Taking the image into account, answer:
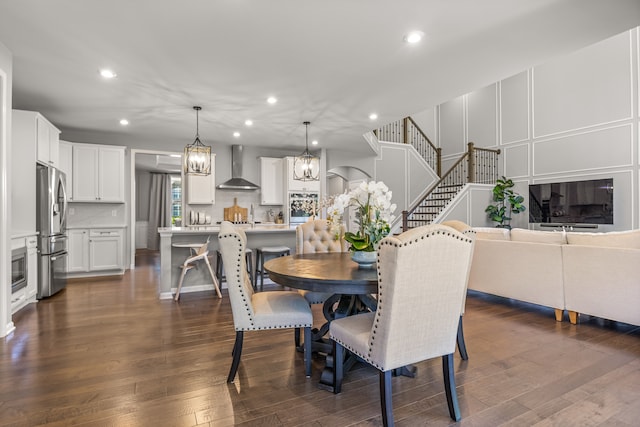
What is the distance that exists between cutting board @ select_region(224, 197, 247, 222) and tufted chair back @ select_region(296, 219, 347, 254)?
382 cm

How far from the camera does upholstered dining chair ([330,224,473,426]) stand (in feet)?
5.09

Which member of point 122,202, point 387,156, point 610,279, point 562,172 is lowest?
point 610,279

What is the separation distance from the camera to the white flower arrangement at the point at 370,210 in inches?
92.2

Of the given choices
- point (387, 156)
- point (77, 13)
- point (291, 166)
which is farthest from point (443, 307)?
point (387, 156)

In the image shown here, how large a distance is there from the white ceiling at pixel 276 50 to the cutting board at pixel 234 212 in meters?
2.54

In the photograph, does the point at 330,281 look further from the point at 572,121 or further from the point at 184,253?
the point at 572,121

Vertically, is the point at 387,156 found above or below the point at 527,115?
below

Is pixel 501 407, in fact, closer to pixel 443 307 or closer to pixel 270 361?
pixel 443 307

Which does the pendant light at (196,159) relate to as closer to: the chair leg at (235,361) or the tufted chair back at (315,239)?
the tufted chair back at (315,239)

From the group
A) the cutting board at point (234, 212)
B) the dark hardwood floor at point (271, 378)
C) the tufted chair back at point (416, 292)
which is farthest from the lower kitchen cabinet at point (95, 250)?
the tufted chair back at point (416, 292)

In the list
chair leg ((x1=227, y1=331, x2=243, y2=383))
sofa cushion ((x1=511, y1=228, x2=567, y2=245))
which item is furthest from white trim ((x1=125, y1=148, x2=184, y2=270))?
sofa cushion ((x1=511, y1=228, x2=567, y2=245))

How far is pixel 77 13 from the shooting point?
2465mm

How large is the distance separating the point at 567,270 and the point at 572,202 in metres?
4.70

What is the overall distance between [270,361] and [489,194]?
735 centimetres
